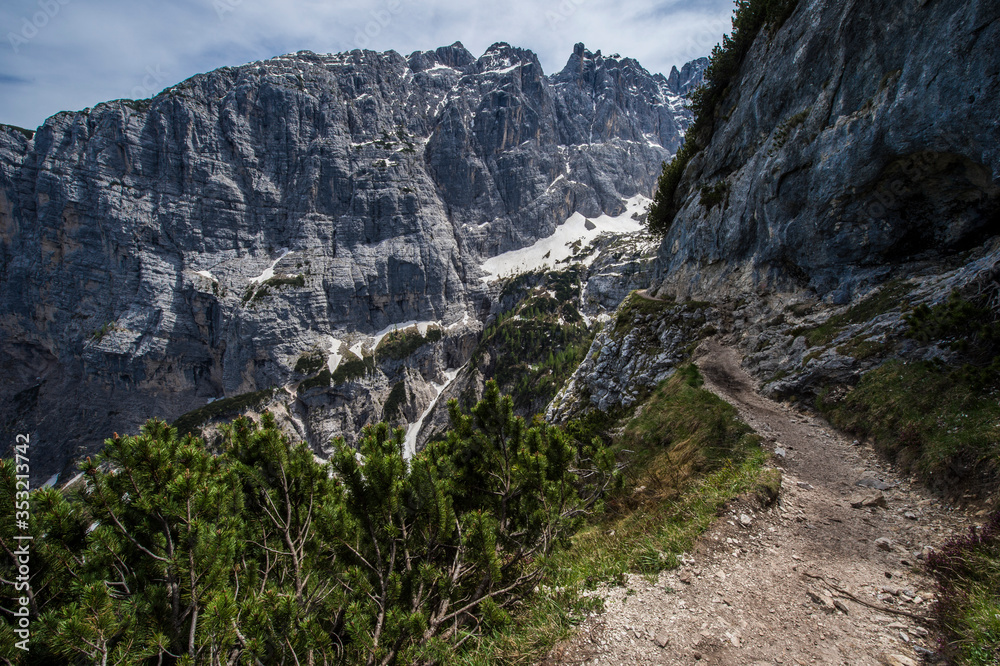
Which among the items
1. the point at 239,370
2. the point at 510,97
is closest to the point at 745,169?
the point at 239,370

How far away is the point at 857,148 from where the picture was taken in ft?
59.4

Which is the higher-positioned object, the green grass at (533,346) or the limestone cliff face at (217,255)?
the limestone cliff face at (217,255)

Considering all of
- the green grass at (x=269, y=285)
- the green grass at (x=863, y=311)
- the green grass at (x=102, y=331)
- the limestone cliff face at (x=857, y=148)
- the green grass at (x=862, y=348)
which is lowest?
the green grass at (x=862, y=348)

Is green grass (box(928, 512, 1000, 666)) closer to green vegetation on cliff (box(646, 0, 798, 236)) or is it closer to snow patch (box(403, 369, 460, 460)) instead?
green vegetation on cliff (box(646, 0, 798, 236))

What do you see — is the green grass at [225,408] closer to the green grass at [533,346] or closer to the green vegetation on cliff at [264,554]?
the green grass at [533,346]

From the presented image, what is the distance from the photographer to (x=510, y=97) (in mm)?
195375

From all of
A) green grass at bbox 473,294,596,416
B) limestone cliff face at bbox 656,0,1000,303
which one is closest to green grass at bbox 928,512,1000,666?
limestone cliff face at bbox 656,0,1000,303

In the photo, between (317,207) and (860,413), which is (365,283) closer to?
(317,207)

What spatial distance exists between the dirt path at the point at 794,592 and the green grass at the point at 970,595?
23 centimetres

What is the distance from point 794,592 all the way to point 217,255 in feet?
568

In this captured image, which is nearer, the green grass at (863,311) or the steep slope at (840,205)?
the steep slope at (840,205)

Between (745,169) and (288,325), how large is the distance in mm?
141065

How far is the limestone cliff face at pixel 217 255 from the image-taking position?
405 feet

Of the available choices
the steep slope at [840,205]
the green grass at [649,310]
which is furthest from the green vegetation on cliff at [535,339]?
the steep slope at [840,205]
